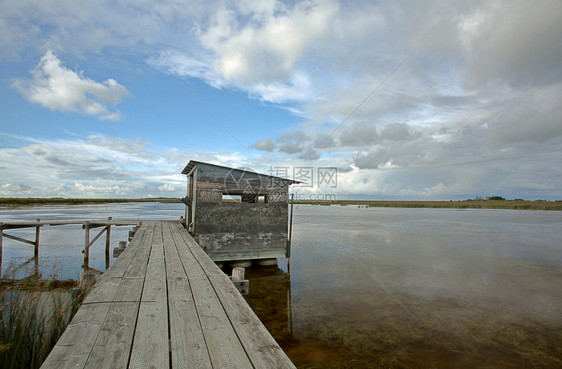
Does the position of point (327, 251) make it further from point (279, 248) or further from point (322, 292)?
point (322, 292)

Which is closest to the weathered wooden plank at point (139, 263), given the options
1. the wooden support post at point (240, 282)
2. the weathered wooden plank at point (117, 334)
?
the weathered wooden plank at point (117, 334)

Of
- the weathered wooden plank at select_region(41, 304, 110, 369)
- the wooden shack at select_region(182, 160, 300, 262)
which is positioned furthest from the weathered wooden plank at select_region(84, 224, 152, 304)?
the wooden shack at select_region(182, 160, 300, 262)

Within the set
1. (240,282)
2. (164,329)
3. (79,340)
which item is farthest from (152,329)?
(240,282)

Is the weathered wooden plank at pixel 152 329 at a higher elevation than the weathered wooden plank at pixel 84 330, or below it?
below

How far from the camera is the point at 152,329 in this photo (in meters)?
2.70

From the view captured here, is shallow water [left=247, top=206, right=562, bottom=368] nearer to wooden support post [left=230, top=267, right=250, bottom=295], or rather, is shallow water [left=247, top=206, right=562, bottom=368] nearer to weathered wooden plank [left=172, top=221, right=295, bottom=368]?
wooden support post [left=230, top=267, right=250, bottom=295]

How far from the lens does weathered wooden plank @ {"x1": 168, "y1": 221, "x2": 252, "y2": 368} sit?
2.23 m

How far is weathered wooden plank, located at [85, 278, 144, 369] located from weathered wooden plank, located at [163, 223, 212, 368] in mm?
352

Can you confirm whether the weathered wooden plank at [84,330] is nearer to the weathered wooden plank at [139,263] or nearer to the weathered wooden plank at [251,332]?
the weathered wooden plank at [139,263]

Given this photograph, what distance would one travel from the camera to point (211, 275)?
190 inches

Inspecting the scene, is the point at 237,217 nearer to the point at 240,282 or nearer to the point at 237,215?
the point at 237,215

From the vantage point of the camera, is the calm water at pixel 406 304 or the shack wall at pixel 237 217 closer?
the calm water at pixel 406 304

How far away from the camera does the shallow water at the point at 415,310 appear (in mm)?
6395

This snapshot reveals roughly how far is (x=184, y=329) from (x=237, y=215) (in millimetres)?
10019
